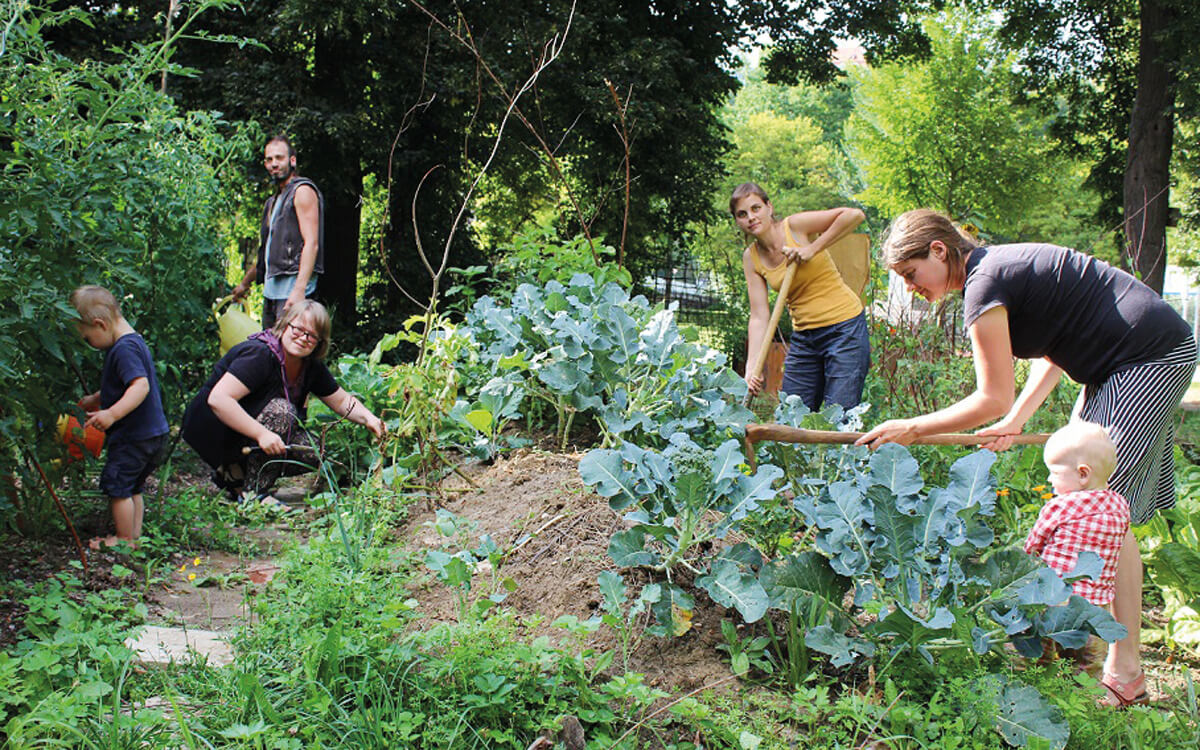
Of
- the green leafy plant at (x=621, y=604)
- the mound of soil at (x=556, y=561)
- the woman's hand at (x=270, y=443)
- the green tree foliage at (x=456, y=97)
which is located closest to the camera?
the green leafy plant at (x=621, y=604)

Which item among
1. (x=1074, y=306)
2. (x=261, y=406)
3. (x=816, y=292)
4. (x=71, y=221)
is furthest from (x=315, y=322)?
(x=1074, y=306)

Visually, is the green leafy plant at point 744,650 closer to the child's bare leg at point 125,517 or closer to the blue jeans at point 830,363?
the blue jeans at point 830,363

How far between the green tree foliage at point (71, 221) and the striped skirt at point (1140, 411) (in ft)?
10.8

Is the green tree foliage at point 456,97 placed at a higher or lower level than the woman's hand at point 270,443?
higher

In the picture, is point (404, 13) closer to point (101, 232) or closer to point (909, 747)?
point (101, 232)

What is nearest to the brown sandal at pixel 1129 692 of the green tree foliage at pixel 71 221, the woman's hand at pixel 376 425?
the woman's hand at pixel 376 425

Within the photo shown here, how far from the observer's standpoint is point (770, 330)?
449 centimetres

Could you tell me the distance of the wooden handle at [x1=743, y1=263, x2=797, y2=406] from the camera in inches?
177

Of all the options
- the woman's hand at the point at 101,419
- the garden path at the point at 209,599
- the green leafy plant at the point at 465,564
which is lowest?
the garden path at the point at 209,599

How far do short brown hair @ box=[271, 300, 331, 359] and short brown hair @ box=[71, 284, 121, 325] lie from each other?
102 centimetres

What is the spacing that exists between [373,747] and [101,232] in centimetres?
244

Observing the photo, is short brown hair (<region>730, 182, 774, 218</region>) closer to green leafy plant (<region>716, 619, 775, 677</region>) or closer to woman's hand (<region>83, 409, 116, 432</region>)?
green leafy plant (<region>716, 619, 775, 677</region>)

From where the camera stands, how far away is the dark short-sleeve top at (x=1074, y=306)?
110 inches

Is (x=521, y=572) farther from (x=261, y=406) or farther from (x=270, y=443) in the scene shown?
(x=261, y=406)
